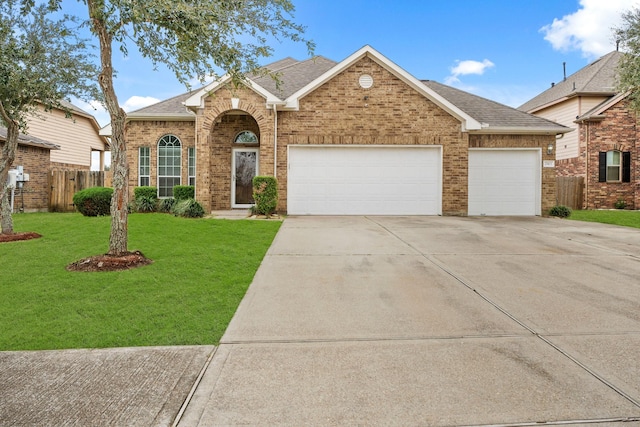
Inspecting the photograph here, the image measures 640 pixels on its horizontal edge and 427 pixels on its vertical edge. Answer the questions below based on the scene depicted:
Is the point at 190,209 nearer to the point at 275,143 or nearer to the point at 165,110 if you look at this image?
the point at 275,143

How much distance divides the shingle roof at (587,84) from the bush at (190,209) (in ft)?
66.3

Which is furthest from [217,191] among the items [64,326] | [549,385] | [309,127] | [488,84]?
[488,84]

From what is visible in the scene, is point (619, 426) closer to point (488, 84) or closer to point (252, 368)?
point (252, 368)

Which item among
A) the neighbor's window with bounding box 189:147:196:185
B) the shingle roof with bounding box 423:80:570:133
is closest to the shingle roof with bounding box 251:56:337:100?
the neighbor's window with bounding box 189:147:196:185

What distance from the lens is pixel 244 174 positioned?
51.0 ft

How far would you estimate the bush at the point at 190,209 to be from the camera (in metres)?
13.0

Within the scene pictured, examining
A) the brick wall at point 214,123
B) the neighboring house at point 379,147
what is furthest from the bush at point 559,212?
the brick wall at point 214,123

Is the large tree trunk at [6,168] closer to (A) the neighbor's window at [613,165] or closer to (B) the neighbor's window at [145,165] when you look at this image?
(B) the neighbor's window at [145,165]

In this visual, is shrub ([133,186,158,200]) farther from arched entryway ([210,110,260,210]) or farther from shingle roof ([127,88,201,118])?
shingle roof ([127,88,201,118])

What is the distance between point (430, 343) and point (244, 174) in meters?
12.8

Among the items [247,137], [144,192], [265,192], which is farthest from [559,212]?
[144,192]

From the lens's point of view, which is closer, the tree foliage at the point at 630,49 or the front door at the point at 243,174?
the tree foliage at the point at 630,49

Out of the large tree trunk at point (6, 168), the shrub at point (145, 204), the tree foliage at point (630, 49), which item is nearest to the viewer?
the large tree trunk at point (6, 168)

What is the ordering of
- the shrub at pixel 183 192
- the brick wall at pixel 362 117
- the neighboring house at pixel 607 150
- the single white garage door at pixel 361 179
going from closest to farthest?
1. the brick wall at pixel 362 117
2. the single white garage door at pixel 361 179
3. the shrub at pixel 183 192
4. the neighboring house at pixel 607 150
